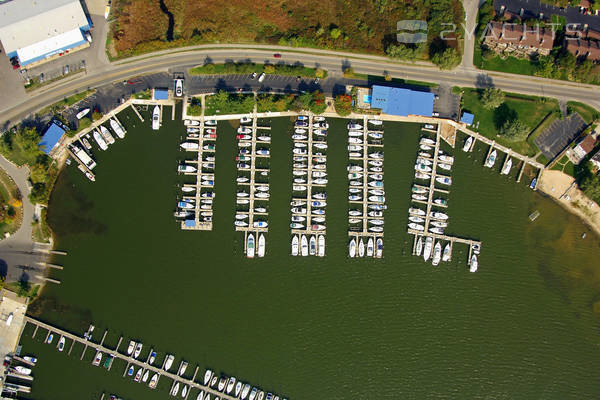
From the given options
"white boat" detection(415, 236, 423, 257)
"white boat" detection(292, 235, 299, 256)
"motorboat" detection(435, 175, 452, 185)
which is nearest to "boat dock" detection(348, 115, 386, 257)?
"white boat" detection(415, 236, 423, 257)

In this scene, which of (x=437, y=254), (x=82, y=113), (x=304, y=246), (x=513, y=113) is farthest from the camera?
(x=513, y=113)

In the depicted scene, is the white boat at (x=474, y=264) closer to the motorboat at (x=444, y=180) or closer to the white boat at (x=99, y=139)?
the motorboat at (x=444, y=180)

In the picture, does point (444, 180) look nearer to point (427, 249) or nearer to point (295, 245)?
point (427, 249)

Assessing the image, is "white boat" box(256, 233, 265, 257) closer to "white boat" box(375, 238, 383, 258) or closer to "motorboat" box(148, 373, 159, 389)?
"white boat" box(375, 238, 383, 258)

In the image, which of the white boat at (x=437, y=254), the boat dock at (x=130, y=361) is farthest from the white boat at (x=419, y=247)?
the boat dock at (x=130, y=361)

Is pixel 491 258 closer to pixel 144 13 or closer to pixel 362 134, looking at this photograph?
pixel 362 134

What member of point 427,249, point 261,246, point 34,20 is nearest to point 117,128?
point 34,20
